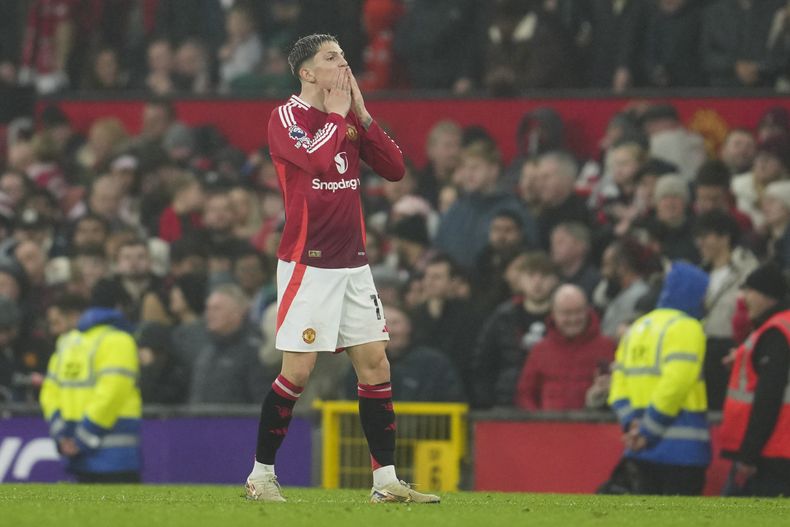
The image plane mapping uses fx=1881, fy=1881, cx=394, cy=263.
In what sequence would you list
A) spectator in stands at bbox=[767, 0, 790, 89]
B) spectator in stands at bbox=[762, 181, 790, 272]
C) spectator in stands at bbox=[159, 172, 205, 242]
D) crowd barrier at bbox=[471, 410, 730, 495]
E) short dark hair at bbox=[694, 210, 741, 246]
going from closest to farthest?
crowd barrier at bbox=[471, 410, 730, 495]
short dark hair at bbox=[694, 210, 741, 246]
spectator in stands at bbox=[762, 181, 790, 272]
spectator in stands at bbox=[767, 0, 790, 89]
spectator in stands at bbox=[159, 172, 205, 242]

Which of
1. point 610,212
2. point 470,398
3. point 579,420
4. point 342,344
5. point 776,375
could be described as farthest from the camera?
point 610,212

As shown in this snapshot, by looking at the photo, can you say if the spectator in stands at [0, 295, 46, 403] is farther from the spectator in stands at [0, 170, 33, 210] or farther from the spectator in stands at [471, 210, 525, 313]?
the spectator in stands at [471, 210, 525, 313]

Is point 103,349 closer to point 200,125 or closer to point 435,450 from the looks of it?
point 435,450

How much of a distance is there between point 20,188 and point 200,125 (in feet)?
6.68

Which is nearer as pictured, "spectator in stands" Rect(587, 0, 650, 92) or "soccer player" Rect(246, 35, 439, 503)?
"soccer player" Rect(246, 35, 439, 503)

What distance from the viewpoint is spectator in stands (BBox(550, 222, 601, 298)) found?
15227mm

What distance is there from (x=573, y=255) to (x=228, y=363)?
9.61 ft

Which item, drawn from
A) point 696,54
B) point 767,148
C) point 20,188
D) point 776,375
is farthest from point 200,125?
point 776,375

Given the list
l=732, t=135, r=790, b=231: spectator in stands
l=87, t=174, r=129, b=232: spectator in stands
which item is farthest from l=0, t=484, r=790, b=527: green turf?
l=87, t=174, r=129, b=232: spectator in stands

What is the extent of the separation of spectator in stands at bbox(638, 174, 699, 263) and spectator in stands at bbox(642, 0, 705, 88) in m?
2.58

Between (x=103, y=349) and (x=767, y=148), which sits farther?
(x=767, y=148)

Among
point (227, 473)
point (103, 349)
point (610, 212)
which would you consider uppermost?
point (610, 212)

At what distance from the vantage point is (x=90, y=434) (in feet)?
43.7

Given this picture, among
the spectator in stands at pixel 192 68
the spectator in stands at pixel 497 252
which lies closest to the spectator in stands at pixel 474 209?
the spectator in stands at pixel 497 252
